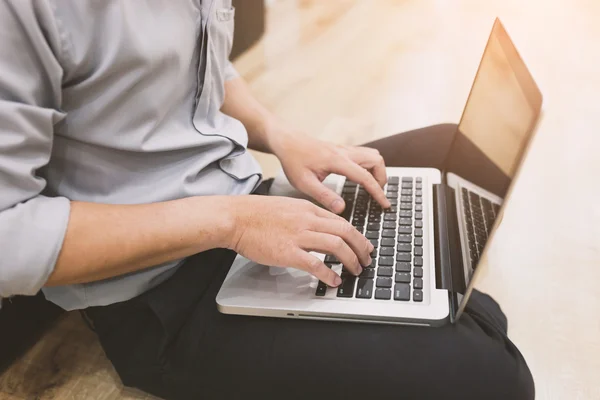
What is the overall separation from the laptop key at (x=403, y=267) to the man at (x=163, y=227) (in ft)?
0.16

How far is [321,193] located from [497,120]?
0.30 m

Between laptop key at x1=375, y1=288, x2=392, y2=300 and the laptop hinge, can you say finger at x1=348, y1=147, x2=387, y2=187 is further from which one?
laptop key at x1=375, y1=288, x2=392, y2=300

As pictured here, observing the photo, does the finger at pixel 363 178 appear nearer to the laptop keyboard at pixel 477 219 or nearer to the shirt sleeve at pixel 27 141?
the laptop keyboard at pixel 477 219

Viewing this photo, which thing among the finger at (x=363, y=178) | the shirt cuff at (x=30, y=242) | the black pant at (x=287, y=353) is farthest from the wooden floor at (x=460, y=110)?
the shirt cuff at (x=30, y=242)

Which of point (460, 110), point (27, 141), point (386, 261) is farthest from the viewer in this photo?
point (460, 110)

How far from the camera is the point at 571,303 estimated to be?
113 centimetres

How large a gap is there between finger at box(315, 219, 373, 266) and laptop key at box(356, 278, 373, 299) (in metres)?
0.03

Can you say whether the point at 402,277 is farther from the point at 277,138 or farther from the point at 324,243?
the point at 277,138

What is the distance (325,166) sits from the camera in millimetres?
923

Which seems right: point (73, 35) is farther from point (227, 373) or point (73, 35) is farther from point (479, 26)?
point (479, 26)

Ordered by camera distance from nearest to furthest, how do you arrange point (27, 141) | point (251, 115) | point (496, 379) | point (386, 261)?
point (27, 141) < point (496, 379) < point (386, 261) < point (251, 115)

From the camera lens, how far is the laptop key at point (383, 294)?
0.71 metres

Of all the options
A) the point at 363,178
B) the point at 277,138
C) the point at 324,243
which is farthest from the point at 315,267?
the point at 277,138

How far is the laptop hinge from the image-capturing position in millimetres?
747
